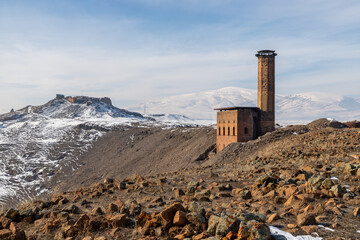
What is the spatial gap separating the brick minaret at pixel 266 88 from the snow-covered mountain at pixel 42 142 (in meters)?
28.8

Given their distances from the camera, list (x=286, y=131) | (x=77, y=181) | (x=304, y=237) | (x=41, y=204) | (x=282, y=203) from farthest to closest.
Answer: (x=77, y=181), (x=286, y=131), (x=41, y=204), (x=282, y=203), (x=304, y=237)

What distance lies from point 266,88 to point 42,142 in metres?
44.6

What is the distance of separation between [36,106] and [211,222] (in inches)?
4115

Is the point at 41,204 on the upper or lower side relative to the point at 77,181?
upper

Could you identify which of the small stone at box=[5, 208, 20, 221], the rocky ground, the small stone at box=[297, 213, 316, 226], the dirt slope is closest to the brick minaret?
the dirt slope

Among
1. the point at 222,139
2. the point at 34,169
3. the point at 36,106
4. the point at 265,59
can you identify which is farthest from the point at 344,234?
the point at 36,106

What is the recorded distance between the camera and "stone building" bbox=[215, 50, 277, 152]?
33812 mm

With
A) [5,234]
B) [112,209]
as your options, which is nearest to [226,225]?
[112,209]

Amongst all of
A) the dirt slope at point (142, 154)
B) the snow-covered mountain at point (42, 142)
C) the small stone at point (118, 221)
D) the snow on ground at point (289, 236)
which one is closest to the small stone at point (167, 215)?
the small stone at point (118, 221)

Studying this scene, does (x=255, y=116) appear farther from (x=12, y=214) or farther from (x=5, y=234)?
(x=5, y=234)

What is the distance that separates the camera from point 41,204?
816 centimetres

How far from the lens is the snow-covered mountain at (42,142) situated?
41.4 meters

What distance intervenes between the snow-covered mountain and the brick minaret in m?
28.8

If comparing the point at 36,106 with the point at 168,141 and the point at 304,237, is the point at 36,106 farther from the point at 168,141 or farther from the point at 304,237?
the point at 304,237
